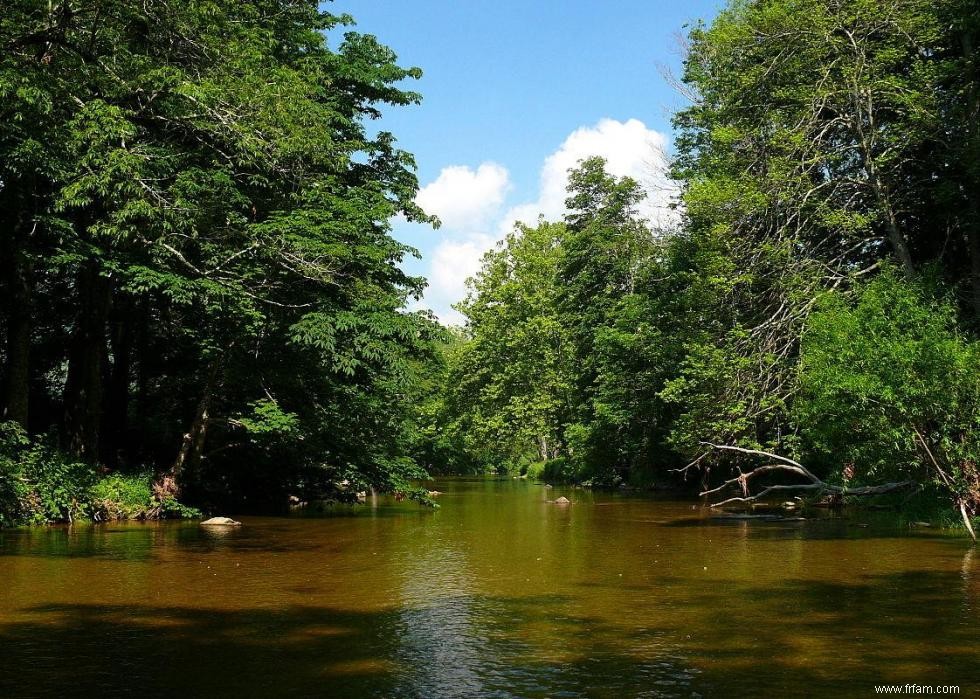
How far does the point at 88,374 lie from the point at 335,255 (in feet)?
24.5

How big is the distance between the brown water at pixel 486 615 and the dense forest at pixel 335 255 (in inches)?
155

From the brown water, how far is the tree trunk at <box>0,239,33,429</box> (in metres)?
3.96

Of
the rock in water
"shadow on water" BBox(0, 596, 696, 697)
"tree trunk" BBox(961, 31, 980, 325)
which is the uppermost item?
"tree trunk" BBox(961, 31, 980, 325)

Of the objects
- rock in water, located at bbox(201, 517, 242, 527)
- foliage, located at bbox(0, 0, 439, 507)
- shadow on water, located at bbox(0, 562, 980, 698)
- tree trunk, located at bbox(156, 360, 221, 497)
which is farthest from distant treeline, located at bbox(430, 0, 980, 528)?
tree trunk, located at bbox(156, 360, 221, 497)

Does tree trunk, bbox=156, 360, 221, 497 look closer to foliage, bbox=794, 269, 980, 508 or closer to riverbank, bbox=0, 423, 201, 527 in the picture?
riverbank, bbox=0, 423, 201, 527

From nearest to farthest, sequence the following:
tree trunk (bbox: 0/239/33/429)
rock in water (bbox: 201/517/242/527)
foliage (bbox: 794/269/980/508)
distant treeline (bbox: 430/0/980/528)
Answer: foliage (bbox: 794/269/980/508) < distant treeline (bbox: 430/0/980/528) < tree trunk (bbox: 0/239/33/429) < rock in water (bbox: 201/517/242/527)

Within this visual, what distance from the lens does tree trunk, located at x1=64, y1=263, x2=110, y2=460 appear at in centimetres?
2322

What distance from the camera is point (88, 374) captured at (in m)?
23.5

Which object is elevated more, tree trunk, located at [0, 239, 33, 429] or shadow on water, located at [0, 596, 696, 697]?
tree trunk, located at [0, 239, 33, 429]

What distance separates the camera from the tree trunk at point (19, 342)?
21250 mm

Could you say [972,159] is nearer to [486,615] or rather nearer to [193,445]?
[486,615]

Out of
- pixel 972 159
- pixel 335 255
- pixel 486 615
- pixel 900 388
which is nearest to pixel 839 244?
pixel 972 159

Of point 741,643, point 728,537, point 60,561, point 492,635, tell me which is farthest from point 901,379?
point 60,561

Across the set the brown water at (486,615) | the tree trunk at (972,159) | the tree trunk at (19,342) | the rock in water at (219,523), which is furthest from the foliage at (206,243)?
the tree trunk at (972,159)
